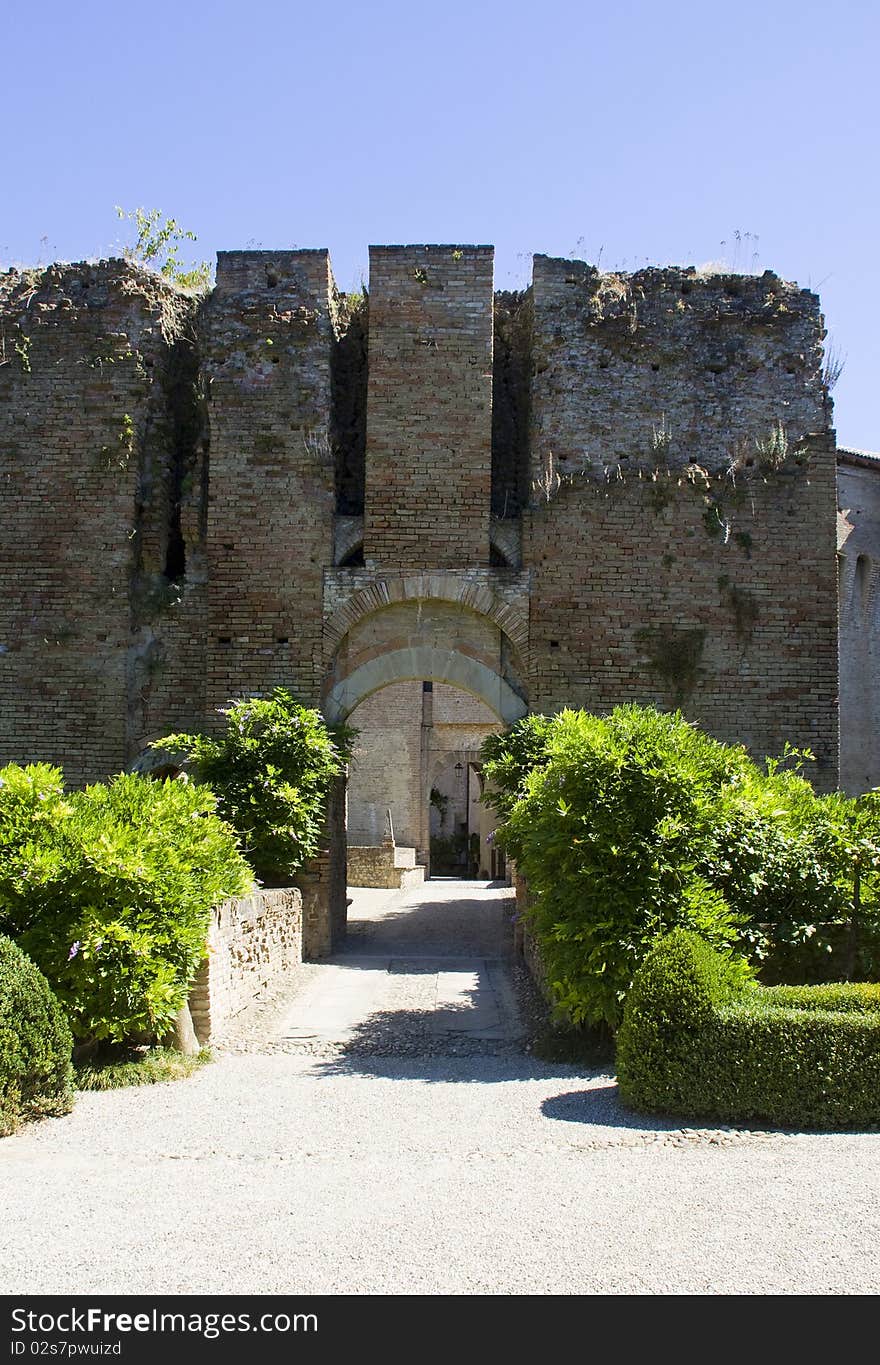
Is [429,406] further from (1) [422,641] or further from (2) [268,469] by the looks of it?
(1) [422,641]

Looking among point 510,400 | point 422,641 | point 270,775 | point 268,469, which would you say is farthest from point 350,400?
point 270,775

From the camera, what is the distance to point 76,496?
13938 millimetres

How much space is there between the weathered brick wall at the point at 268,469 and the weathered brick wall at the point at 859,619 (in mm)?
11693

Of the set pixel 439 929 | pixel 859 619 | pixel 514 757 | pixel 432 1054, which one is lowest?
pixel 439 929

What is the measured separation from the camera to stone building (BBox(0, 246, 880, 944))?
43.8ft

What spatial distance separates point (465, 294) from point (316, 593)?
421 centimetres

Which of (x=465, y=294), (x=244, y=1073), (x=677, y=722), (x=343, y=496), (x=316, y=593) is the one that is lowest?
(x=244, y=1073)

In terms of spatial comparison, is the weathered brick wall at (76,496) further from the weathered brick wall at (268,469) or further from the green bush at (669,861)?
the green bush at (669,861)

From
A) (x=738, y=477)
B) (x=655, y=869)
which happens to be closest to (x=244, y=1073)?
(x=655, y=869)

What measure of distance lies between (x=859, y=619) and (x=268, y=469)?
13.1 meters

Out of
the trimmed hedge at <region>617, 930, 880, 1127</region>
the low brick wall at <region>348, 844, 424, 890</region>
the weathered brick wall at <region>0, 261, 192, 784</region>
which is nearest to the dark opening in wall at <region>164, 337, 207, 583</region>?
the weathered brick wall at <region>0, 261, 192, 784</region>

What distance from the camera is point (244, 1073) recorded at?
7910 mm

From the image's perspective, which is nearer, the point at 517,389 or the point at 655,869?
the point at 655,869

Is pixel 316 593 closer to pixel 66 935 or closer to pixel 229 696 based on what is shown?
pixel 229 696
